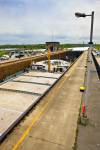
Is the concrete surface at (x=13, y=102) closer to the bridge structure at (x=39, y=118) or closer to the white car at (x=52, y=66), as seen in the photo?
the bridge structure at (x=39, y=118)

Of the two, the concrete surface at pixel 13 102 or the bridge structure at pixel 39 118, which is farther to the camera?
the concrete surface at pixel 13 102

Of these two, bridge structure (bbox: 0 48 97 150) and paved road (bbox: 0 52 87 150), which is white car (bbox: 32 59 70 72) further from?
paved road (bbox: 0 52 87 150)

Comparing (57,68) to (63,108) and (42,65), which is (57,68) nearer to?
(42,65)

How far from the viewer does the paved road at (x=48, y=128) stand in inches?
375

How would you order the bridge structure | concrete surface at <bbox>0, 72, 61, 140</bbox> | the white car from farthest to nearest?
the white car → concrete surface at <bbox>0, 72, 61, 140</bbox> → the bridge structure

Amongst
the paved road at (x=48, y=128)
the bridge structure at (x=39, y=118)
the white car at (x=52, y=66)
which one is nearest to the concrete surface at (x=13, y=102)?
the bridge structure at (x=39, y=118)

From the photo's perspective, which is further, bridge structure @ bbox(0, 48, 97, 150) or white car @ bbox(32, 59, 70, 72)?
white car @ bbox(32, 59, 70, 72)

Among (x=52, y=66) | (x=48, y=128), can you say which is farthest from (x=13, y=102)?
(x=52, y=66)

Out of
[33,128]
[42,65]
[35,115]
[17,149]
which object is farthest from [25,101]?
[42,65]

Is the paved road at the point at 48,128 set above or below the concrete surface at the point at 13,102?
below

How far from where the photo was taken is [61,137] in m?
10.4

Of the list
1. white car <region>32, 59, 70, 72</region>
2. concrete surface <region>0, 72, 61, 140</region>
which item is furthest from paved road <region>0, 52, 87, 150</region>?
white car <region>32, 59, 70, 72</region>

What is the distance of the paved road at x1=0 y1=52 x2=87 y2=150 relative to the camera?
9.53m

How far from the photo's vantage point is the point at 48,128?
1135cm
